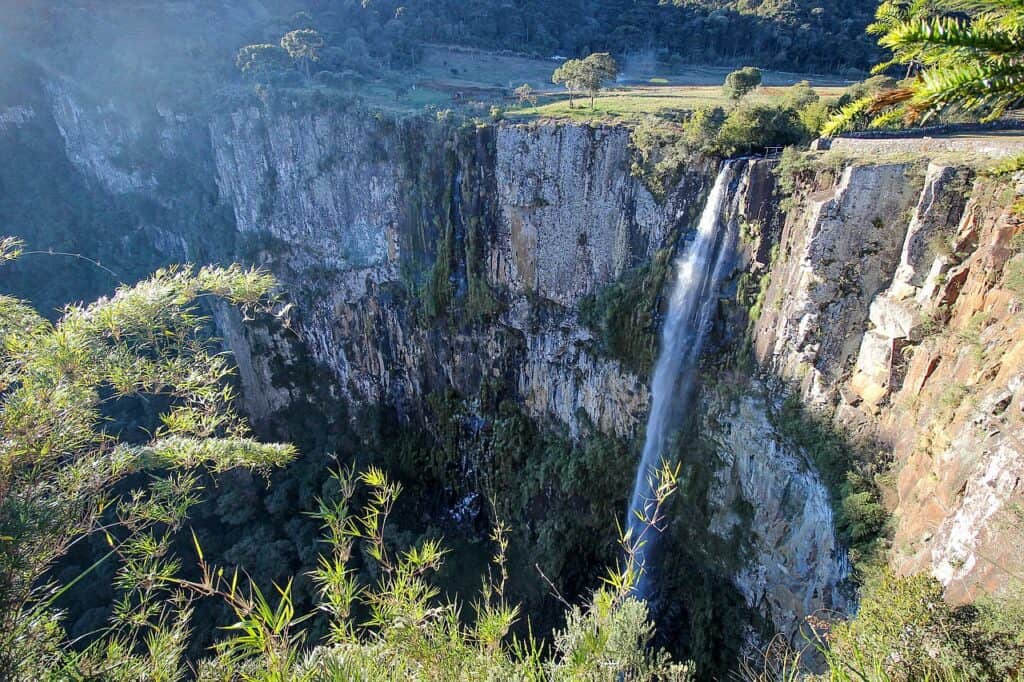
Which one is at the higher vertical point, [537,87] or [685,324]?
[537,87]

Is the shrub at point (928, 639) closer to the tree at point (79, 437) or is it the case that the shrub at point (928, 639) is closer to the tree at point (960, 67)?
the tree at point (960, 67)

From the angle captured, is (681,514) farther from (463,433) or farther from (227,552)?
(227,552)

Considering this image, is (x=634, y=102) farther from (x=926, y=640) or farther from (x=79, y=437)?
(x=79, y=437)

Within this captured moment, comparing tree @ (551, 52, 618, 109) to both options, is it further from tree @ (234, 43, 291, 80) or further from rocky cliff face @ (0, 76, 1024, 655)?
tree @ (234, 43, 291, 80)

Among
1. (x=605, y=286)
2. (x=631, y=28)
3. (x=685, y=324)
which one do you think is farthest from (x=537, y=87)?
(x=685, y=324)

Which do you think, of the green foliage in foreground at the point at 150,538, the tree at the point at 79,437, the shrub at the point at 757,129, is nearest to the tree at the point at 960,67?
the green foliage in foreground at the point at 150,538
